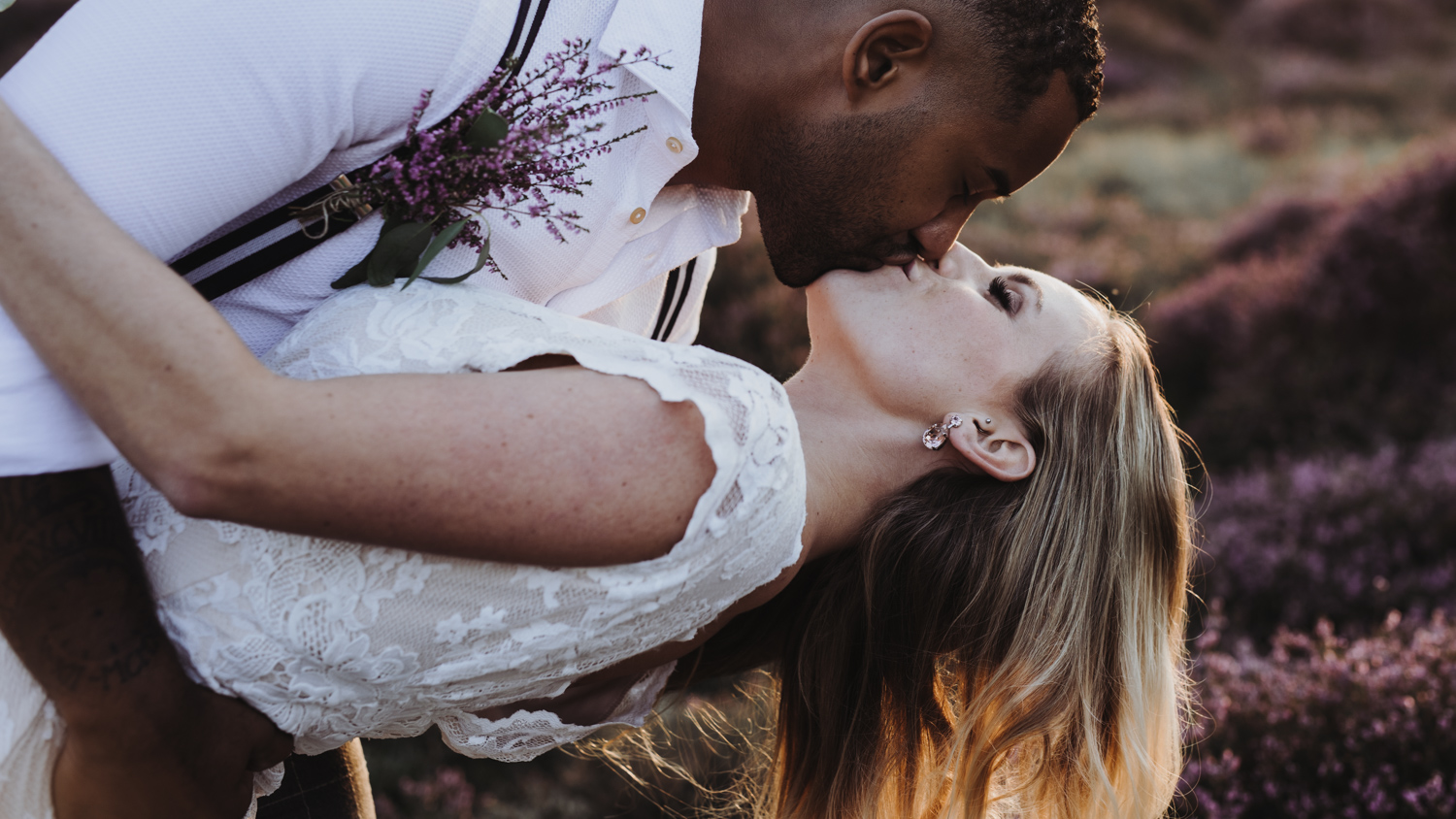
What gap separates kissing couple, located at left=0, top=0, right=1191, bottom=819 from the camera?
145 centimetres

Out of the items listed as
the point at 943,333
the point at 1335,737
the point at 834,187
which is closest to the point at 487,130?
the point at 834,187

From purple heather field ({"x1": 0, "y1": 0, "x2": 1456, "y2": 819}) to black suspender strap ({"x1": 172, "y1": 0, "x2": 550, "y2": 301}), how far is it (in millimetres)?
1663

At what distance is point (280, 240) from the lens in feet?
5.69

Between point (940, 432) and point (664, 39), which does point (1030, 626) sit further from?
point (664, 39)

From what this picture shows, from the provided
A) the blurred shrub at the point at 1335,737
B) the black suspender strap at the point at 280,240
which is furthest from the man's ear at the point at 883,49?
the blurred shrub at the point at 1335,737

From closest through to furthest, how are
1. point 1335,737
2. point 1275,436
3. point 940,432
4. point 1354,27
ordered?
1. point 940,432
2. point 1335,737
3. point 1275,436
4. point 1354,27

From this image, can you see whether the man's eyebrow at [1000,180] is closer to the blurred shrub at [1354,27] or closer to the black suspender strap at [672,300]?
the black suspender strap at [672,300]

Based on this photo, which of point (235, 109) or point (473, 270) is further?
point (473, 270)

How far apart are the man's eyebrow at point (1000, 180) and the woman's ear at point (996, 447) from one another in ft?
1.91

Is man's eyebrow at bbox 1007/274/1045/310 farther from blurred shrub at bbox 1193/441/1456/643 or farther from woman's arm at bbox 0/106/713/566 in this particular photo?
blurred shrub at bbox 1193/441/1456/643

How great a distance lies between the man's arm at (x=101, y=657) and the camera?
149 centimetres

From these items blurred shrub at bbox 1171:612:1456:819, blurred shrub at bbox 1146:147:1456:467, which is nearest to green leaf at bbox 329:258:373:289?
blurred shrub at bbox 1171:612:1456:819

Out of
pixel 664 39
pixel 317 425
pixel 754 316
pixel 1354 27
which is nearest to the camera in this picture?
pixel 317 425

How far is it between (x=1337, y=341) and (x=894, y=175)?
4.59m
